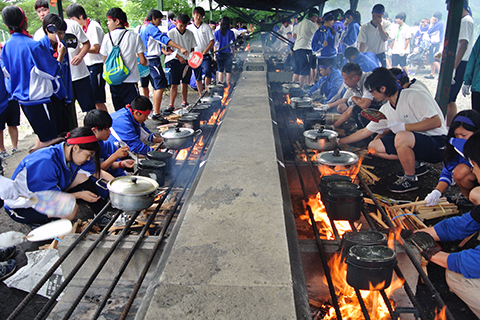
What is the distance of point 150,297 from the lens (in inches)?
74.1

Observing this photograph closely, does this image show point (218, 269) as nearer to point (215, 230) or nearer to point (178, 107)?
point (215, 230)

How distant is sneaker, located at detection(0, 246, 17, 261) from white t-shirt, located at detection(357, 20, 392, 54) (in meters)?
8.05

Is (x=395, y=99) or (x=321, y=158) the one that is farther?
(x=395, y=99)

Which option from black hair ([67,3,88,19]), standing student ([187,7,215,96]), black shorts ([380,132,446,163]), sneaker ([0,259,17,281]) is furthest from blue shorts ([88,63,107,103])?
black shorts ([380,132,446,163])

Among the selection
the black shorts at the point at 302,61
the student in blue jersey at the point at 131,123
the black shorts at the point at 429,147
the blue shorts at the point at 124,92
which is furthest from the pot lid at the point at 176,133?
the black shorts at the point at 302,61

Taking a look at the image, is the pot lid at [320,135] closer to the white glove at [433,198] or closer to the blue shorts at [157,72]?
the white glove at [433,198]

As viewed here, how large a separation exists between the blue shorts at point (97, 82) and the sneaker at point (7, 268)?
3.68m

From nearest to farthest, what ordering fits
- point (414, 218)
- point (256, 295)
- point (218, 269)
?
point (256, 295) → point (218, 269) → point (414, 218)

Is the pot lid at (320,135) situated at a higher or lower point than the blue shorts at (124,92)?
lower

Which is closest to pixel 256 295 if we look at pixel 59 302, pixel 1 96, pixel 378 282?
pixel 378 282

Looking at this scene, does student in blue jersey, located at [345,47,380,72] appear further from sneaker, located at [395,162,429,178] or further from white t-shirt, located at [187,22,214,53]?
white t-shirt, located at [187,22,214,53]

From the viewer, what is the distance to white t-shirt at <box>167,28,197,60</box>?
777 cm

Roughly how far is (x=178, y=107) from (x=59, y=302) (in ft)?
22.6

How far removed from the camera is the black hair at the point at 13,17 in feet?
12.6
